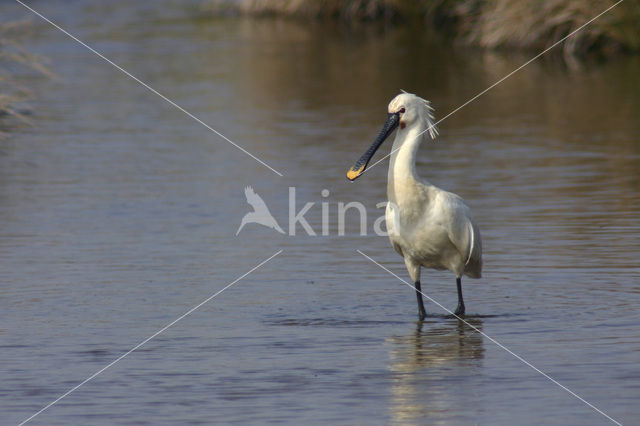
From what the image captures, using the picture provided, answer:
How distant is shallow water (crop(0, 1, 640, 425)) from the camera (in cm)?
834

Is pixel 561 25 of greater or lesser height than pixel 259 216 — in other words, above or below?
above

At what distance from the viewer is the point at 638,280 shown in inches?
439

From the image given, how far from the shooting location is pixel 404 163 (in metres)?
10.3

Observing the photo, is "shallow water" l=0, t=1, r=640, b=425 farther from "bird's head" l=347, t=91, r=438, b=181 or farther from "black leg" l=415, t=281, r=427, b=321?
"bird's head" l=347, t=91, r=438, b=181

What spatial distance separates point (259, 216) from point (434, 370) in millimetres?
5823

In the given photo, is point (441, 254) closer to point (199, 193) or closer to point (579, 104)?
point (199, 193)

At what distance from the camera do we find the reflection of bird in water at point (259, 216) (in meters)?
14.0

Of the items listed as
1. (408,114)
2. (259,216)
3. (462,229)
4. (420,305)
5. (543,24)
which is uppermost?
(543,24)

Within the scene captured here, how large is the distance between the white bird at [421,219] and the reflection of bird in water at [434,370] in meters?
0.49

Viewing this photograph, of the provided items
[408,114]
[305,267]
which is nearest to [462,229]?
[408,114]

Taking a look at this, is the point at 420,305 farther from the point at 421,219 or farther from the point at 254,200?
the point at 254,200

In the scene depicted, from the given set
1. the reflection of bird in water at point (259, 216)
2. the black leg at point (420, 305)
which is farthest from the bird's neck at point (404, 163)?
the reflection of bird in water at point (259, 216)

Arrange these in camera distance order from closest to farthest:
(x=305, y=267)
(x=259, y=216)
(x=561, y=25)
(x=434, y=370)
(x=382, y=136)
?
(x=434, y=370) → (x=382, y=136) → (x=305, y=267) → (x=259, y=216) → (x=561, y=25)

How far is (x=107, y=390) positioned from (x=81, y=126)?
45.4 feet
